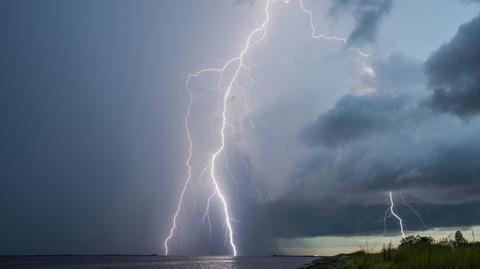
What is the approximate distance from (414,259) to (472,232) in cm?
224

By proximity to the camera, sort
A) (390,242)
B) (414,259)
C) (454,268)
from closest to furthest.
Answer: (454,268), (414,259), (390,242)

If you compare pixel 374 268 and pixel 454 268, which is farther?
pixel 374 268

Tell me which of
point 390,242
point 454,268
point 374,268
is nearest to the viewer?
point 454,268

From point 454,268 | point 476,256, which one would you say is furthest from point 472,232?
point 454,268

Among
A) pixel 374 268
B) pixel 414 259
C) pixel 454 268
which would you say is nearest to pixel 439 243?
pixel 374 268

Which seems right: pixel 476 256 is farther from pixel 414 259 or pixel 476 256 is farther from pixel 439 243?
pixel 439 243

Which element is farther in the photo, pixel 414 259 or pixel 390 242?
pixel 390 242

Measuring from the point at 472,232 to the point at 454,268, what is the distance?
3.17 metres

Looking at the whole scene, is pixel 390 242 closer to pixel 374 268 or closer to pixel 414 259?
pixel 374 268

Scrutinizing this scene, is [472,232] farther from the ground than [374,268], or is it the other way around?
[472,232]

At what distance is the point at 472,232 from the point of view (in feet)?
48.5

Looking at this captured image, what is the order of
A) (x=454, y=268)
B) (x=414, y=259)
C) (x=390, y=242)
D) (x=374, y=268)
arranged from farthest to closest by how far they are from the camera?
1. (x=390, y=242)
2. (x=374, y=268)
3. (x=414, y=259)
4. (x=454, y=268)

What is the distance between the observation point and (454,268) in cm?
1223

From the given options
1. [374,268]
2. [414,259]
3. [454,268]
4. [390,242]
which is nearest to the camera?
[454,268]
